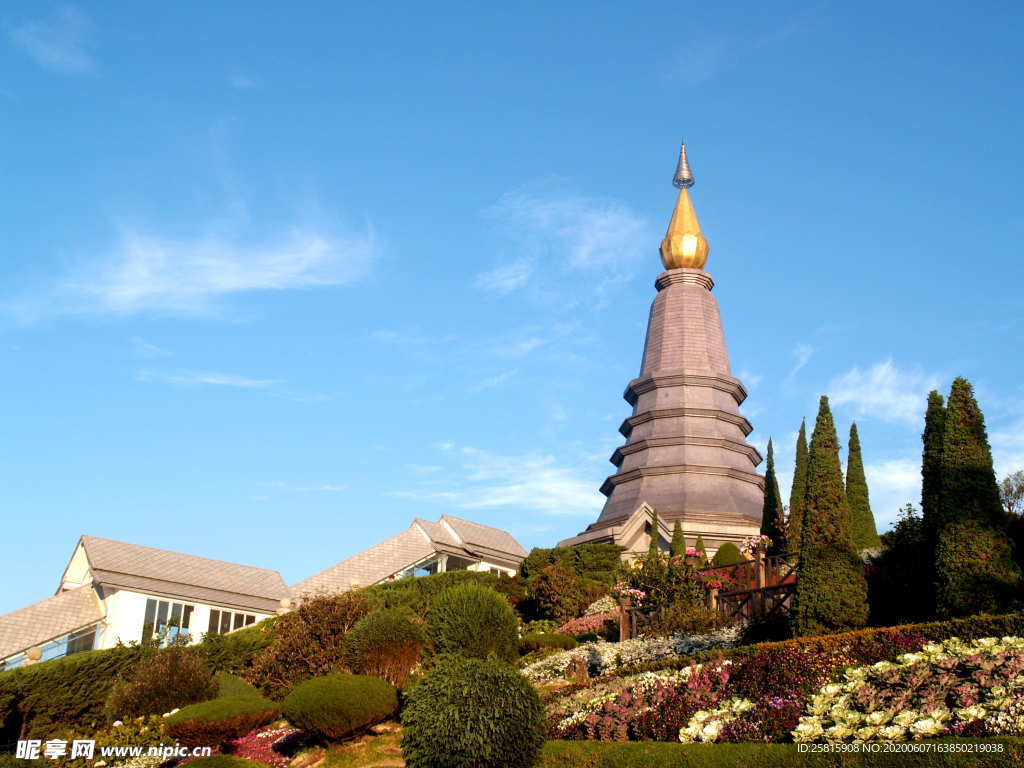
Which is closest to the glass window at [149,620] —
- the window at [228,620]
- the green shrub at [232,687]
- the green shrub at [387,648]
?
the window at [228,620]

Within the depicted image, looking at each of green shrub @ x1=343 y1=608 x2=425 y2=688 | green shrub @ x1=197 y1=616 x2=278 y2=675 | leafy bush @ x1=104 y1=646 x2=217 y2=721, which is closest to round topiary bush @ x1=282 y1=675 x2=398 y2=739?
green shrub @ x1=343 y1=608 x2=425 y2=688

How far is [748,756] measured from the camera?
1363 cm

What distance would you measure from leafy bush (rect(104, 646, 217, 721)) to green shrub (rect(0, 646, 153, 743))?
101 inches

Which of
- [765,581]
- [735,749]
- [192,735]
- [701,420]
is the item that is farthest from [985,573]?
[701,420]

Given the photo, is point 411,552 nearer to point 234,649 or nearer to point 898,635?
point 234,649

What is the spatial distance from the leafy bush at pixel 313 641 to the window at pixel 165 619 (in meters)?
8.96

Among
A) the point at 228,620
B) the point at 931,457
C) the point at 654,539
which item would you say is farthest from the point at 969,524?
the point at 228,620

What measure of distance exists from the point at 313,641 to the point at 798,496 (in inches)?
741

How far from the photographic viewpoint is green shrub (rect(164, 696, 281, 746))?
2202cm

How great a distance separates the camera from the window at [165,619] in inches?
1473

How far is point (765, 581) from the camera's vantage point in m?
27.3

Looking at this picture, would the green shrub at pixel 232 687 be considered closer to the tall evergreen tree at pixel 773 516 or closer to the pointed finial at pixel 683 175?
the tall evergreen tree at pixel 773 516

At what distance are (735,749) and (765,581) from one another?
45.0ft

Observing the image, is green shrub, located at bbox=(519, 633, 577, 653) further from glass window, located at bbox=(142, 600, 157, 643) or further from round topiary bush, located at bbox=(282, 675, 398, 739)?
glass window, located at bbox=(142, 600, 157, 643)
